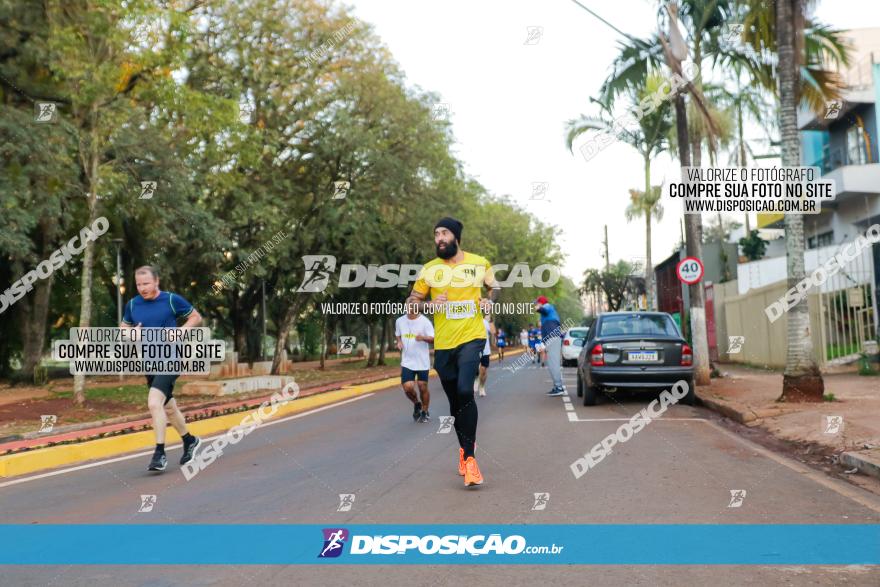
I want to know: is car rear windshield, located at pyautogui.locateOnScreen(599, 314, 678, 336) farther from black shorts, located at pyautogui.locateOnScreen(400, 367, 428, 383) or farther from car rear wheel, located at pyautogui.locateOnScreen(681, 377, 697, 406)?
black shorts, located at pyautogui.locateOnScreen(400, 367, 428, 383)

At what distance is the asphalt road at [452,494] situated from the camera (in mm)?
4266

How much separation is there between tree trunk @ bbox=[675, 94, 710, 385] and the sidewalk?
1.68 feet

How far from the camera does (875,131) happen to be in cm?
2731

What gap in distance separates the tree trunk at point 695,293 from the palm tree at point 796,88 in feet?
10.7

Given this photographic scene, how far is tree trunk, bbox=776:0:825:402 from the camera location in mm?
11664

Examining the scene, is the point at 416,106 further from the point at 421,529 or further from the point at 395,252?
the point at 421,529

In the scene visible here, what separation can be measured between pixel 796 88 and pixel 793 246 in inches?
94.3

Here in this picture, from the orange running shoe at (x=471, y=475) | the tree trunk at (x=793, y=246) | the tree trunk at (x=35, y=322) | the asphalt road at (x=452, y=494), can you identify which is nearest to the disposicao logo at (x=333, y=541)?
the asphalt road at (x=452, y=494)

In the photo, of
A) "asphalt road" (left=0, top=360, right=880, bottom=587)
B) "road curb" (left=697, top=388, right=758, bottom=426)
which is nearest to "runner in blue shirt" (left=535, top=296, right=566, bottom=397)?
"road curb" (left=697, top=388, right=758, bottom=426)

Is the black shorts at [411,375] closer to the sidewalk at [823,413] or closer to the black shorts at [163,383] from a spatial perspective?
the black shorts at [163,383]

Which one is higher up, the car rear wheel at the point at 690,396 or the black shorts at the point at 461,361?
the black shorts at the point at 461,361

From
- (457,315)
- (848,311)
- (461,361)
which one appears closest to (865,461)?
(461,361)

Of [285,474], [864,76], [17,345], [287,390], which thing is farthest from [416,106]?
[285,474]

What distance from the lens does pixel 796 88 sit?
1219 cm
